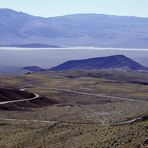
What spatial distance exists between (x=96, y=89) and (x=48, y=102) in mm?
43546

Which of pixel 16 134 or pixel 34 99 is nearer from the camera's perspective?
pixel 16 134

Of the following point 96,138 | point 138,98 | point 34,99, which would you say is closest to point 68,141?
point 96,138

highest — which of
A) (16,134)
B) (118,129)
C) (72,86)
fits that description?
(118,129)

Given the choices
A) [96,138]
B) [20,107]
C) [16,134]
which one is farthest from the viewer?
[20,107]

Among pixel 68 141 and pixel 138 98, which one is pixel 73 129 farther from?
pixel 138 98

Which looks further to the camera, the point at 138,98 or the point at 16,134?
the point at 138,98

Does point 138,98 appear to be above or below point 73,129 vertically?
below

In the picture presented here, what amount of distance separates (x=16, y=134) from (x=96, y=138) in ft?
43.5

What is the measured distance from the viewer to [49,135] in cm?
4200

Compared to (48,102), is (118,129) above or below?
above

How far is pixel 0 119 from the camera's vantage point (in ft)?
217

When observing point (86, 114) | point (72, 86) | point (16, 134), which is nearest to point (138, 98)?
point (72, 86)

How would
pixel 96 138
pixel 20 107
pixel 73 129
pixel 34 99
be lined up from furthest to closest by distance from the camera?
pixel 34 99, pixel 20 107, pixel 73 129, pixel 96 138

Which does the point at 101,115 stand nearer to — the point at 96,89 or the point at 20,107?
the point at 20,107
